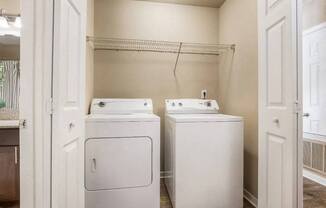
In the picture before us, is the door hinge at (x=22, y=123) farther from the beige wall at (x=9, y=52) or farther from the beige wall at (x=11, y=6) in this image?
the beige wall at (x=11, y=6)

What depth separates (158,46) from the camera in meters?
2.67

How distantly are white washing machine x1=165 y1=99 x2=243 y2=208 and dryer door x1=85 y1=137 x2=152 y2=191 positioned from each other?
285mm

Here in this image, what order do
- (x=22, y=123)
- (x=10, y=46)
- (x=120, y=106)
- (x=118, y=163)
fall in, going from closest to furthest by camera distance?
(x=22, y=123) → (x=118, y=163) → (x=10, y=46) → (x=120, y=106)

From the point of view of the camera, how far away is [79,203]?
1390 mm

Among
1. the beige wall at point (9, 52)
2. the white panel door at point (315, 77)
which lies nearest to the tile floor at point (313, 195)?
the white panel door at point (315, 77)

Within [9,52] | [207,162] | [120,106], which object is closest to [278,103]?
[207,162]

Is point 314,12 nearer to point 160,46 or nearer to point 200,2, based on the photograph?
point 200,2

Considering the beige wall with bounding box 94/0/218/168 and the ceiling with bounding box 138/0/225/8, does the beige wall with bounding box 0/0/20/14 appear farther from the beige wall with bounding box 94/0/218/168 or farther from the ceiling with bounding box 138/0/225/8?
the ceiling with bounding box 138/0/225/8

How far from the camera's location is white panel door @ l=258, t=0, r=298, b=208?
1.19 meters

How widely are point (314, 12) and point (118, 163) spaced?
7.88 feet

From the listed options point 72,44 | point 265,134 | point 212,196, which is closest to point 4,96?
point 72,44

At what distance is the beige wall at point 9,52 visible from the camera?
1.90 metres

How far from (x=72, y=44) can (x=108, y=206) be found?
4.61 feet

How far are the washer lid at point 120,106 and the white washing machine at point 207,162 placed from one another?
1.98 ft
